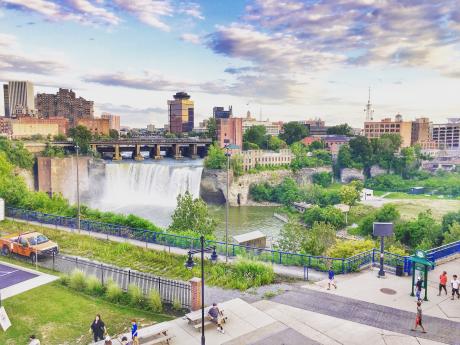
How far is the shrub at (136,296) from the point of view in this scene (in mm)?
18234

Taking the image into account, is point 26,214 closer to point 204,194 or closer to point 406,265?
point 406,265

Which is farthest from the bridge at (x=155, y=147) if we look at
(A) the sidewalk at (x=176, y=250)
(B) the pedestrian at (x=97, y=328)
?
(B) the pedestrian at (x=97, y=328)

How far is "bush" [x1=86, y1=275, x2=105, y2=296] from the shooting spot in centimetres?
1959

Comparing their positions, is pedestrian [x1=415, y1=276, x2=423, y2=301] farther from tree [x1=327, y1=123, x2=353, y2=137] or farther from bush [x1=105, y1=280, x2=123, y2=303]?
tree [x1=327, y1=123, x2=353, y2=137]

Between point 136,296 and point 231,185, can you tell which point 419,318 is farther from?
point 231,185

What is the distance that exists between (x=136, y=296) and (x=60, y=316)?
316 cm

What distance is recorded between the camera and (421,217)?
179 ft

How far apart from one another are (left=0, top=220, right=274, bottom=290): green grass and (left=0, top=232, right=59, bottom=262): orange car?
1.80 m

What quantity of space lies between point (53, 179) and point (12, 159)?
280 inches

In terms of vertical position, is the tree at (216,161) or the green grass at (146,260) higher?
the tree at (216,161)

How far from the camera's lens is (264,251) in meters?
24.0

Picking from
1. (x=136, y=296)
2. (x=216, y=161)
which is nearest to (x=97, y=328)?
(x=136, y=296)

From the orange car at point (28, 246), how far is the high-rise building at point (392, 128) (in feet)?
507

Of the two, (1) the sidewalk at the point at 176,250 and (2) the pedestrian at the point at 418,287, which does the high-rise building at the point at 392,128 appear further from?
(2) the pedestrian at the point at 418,287
